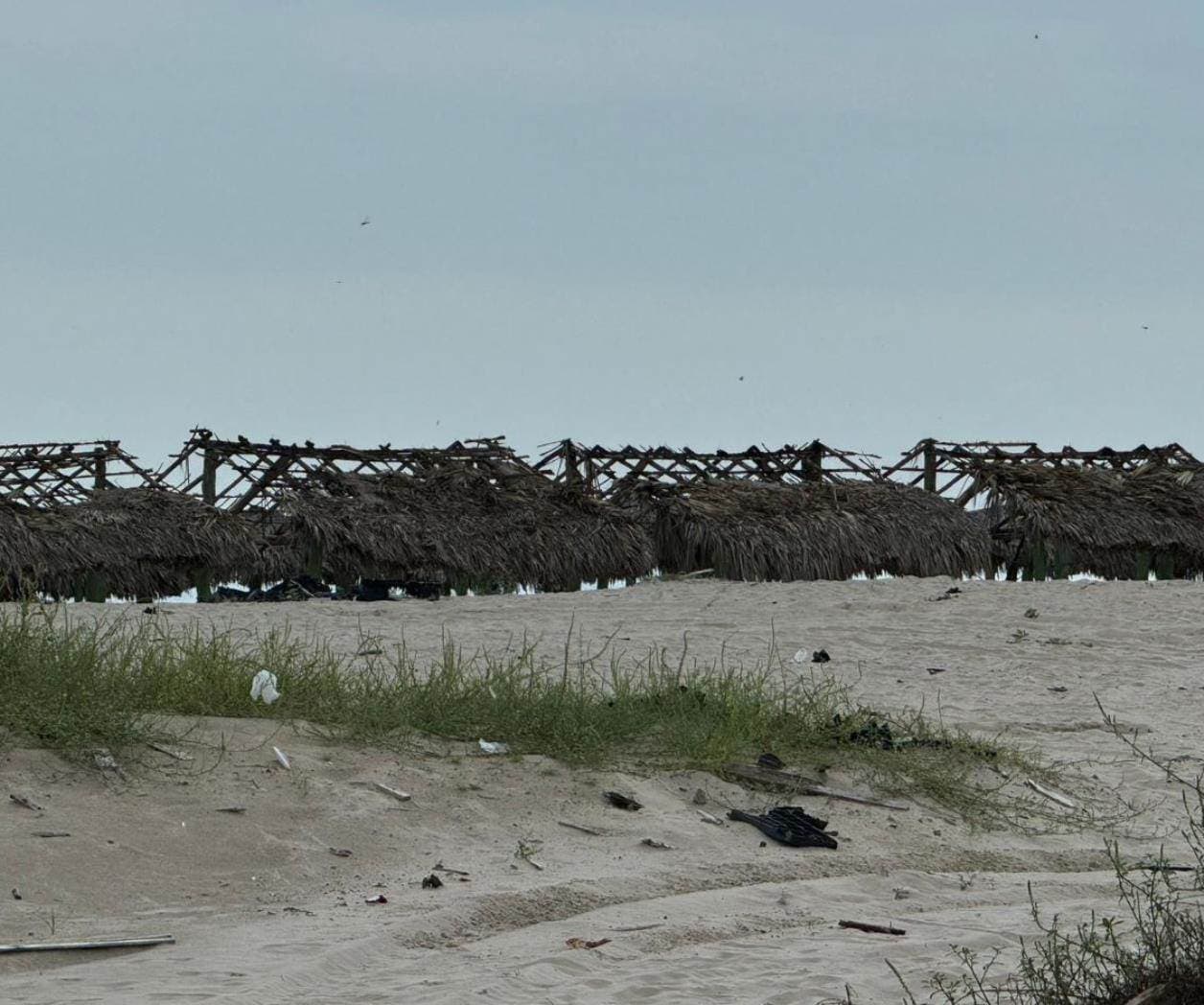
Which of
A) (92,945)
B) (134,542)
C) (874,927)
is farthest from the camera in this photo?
(134,542)

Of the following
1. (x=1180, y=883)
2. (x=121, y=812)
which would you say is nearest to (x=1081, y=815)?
(x=1180, y=883)

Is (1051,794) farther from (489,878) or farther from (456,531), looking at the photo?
(456,531)

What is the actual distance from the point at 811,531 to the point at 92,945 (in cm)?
1444

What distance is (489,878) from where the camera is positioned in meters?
6.95

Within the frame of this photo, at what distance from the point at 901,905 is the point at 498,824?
1912 mm

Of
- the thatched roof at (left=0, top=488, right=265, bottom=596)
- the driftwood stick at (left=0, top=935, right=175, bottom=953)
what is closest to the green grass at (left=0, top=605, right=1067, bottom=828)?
the driftwood stick at (left=0, top=935, right=175, bottom=953)

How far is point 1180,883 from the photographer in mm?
7281

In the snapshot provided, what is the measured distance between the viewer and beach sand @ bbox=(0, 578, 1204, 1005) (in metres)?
5.53

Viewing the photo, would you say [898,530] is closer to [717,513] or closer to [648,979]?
[717,513]

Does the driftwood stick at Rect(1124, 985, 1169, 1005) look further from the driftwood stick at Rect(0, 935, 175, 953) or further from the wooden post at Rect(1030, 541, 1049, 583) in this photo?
the wooden post at Rect(1030, 541, 1049, 583)

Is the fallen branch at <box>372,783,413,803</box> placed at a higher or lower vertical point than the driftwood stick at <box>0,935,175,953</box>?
higher

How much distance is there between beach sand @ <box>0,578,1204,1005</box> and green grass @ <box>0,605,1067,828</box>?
0.74ft

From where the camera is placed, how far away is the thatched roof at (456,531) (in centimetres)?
1883

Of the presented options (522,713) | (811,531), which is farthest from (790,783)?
(811,531)
